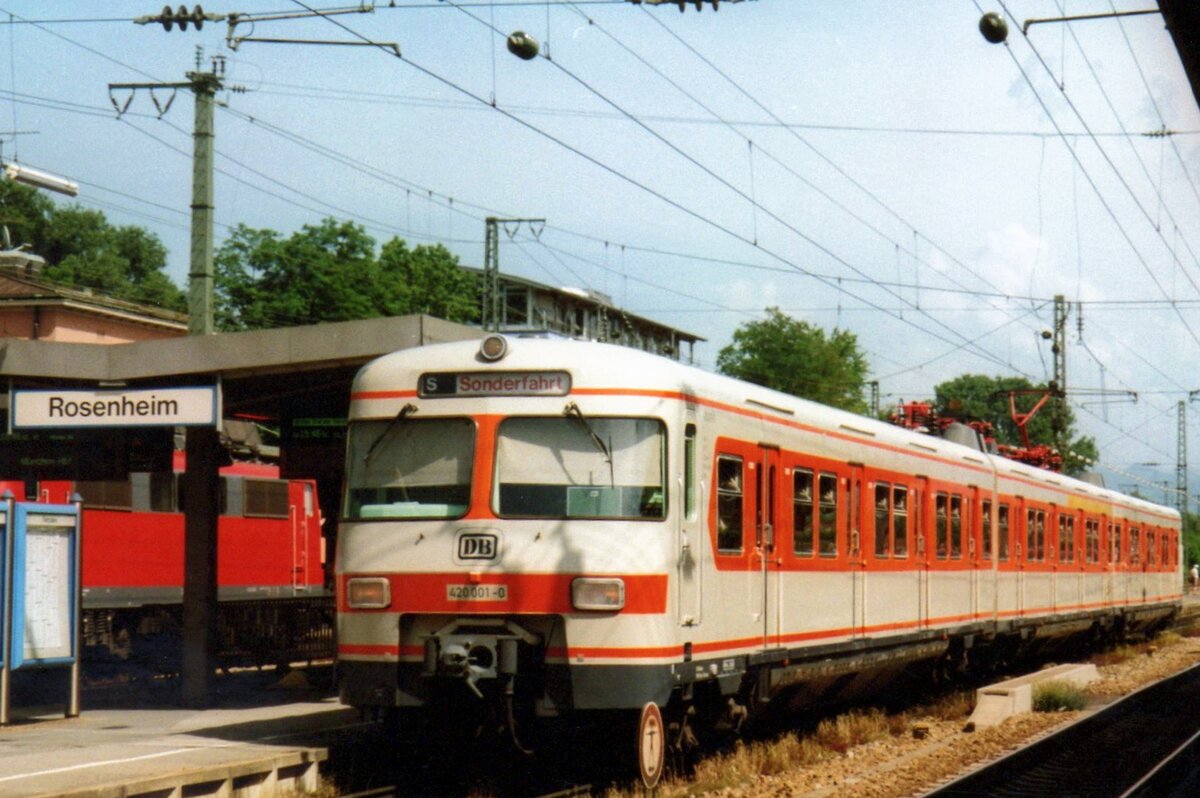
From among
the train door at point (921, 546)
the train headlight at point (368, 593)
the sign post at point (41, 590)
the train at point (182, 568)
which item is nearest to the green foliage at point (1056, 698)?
the train door at point (921, 546)

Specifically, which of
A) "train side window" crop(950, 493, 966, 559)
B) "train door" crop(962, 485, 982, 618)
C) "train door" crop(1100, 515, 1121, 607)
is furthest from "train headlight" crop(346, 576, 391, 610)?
"train door" crop(1100, 515, 1121, 607)

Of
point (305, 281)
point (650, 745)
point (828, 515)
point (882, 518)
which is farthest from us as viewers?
point (305, 281)

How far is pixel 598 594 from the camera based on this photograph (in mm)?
11016

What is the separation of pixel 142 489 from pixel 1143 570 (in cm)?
2004

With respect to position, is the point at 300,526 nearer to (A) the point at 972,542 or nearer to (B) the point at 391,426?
(A) the point at 972,542

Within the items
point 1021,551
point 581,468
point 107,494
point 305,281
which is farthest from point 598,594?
point 305,281

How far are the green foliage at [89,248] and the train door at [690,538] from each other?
60.4 meters

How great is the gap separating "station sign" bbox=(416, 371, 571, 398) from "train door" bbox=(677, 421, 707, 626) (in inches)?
37.9

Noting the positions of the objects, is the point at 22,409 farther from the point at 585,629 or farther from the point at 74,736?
the point at 585,629

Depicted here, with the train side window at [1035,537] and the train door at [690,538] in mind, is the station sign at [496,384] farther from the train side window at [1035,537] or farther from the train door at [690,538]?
the train side window at [1035,537]

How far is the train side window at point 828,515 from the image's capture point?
14.6 meters

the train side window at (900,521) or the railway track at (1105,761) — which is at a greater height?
the train side window at (900,521)

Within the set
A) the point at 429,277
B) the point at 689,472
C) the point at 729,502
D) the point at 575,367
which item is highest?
the point at 429,277

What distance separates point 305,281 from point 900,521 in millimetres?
47518
